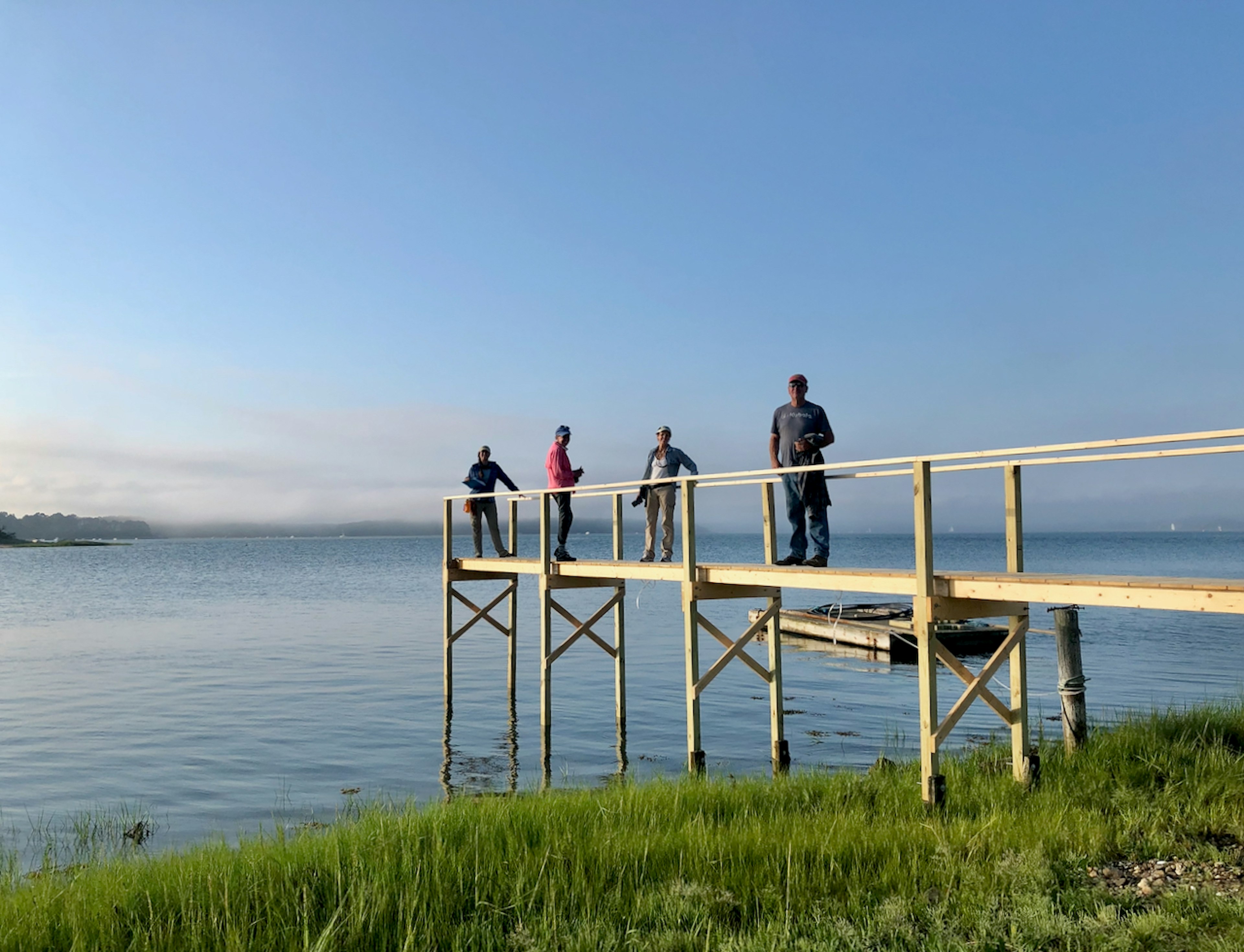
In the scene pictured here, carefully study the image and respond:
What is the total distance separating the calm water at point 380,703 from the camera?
46.8 feet

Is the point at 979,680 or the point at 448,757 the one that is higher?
the point at 979,680

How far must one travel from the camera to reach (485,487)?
18.5 meters

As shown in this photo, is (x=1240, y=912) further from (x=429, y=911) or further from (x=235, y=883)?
(x=235, y=883)

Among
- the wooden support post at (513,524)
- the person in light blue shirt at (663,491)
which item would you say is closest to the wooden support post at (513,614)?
the wooden support post at (513,524)

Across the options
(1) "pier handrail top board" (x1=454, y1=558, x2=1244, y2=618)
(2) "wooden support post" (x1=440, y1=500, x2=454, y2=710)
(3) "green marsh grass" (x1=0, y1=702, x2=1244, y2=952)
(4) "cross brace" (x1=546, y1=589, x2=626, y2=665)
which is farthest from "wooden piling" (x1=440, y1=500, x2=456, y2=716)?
(3) "green marsh grass" (x1=0, y1=702, x2=1244, y2=952)

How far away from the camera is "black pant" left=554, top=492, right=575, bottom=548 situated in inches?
631

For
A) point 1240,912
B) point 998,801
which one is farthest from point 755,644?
point 1240,912

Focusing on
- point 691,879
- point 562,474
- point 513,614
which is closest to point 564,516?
point 562,474

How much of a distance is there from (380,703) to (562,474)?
24.6 feet

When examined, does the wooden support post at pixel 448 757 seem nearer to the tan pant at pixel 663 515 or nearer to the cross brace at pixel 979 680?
the tan pant at pixel 663 515

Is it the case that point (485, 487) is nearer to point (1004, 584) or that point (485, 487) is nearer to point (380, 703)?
point (380, 703)

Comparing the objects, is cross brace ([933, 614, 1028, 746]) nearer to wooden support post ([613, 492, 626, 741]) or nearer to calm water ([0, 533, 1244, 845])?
calm water ([0, 533, 1244, 845])

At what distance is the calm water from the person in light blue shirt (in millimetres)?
3140

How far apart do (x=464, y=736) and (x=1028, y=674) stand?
1380 centimetres
